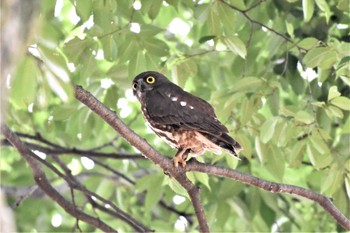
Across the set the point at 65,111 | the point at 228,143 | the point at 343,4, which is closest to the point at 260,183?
the point at 228,143

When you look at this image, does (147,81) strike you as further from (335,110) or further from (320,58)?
(335,110)

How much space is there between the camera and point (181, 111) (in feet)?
15.6

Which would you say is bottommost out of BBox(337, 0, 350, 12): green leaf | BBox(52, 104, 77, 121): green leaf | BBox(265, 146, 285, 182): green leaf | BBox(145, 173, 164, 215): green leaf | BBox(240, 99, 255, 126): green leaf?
BBox(265, 146, 285, 182): green leaf

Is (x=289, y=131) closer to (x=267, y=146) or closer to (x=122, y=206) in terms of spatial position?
(x=267, y=146)

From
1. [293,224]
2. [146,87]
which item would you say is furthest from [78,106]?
[293,224]

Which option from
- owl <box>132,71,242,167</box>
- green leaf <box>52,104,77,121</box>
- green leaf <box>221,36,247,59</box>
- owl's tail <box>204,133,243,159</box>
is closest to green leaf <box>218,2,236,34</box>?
green leaf <box>221,36,247,59</box>

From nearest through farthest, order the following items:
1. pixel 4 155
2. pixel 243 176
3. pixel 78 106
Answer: pixel 243 176, pixel 78 106, pixel 4 155

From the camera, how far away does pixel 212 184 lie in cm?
669

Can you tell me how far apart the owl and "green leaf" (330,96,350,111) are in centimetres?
73

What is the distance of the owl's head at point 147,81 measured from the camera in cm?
516

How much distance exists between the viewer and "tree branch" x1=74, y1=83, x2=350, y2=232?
12.3 ft

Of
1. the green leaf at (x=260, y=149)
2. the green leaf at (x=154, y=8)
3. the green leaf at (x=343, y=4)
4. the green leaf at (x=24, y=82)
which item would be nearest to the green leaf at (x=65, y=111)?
the green leaf at (x=154, y=8)

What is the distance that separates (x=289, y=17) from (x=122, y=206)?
8.05 feet

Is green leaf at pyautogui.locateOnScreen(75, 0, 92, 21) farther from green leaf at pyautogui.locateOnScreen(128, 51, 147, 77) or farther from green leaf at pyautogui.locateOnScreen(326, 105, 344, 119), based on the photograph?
green leaf at pyautogui.locateOnScreen(326, 105, 344, 119)
